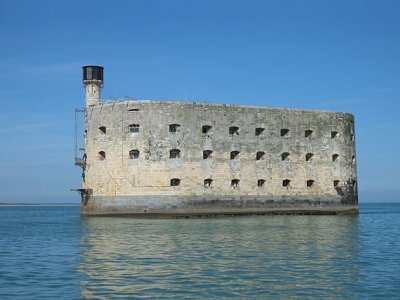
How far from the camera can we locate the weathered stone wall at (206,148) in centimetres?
2833

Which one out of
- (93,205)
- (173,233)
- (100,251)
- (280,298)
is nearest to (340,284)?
(280,298)

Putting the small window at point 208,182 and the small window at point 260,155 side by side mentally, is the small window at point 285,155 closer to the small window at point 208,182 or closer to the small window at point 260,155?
the small window at point 260,155

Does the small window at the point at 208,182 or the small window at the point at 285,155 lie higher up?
the small window at the point at 285,155

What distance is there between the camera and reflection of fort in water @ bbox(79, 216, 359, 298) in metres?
9.92

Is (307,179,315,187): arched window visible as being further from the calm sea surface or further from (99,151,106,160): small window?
the calm sea surface

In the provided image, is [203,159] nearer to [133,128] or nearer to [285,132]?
[133,128]

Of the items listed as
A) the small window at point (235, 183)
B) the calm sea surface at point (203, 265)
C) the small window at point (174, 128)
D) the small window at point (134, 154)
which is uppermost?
the small window at point (174, 128)

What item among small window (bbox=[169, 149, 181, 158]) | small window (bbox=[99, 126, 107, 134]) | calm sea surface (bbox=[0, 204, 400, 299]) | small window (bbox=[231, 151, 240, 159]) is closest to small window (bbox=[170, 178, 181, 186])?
small window (bbox=[169, 149, 181, 158])

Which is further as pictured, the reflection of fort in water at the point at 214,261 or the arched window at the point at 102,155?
the arched window at the point at 102,155

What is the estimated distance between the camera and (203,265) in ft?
39.6

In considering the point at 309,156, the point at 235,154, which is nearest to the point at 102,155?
the point at 235,154

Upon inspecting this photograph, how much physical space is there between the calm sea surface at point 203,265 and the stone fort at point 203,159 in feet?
28.4

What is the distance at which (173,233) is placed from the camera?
19.7m

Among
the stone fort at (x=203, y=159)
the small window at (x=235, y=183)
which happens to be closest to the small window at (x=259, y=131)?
the stone fort at (x=203, y=159)
